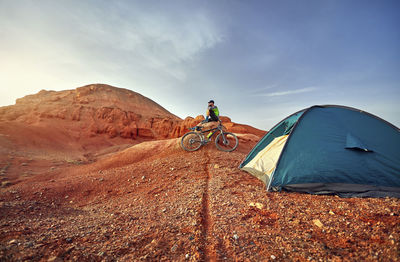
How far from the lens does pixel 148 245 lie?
2430 mm

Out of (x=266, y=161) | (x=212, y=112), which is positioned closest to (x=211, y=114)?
(x=212, y=112)

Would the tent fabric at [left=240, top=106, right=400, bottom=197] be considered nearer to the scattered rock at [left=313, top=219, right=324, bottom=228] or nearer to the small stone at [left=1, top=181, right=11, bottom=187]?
the scattered rock at [left=313, top=219, right=324, bottom=228]

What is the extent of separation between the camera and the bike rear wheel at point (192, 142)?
876cm

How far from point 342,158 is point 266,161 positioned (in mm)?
2023

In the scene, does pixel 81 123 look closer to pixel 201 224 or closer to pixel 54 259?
pixel 54 259

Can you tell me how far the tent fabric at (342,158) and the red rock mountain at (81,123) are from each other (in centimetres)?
2650

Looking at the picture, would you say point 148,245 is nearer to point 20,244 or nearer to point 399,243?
point 20,244

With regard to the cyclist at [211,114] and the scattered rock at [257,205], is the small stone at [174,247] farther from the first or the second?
the cyclist at [211,114]

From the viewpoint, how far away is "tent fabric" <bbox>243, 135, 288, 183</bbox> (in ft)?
16.8

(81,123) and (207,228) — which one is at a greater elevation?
(81,123)

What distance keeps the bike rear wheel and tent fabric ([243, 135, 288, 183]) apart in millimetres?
3263

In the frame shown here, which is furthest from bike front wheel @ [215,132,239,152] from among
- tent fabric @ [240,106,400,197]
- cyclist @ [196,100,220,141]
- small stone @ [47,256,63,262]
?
small stone @ [47,256,63,262]

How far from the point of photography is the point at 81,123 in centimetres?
3109

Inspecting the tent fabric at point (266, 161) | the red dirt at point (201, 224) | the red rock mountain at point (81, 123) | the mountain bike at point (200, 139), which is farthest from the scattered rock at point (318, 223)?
the red rock mountain at point (81, 123)
